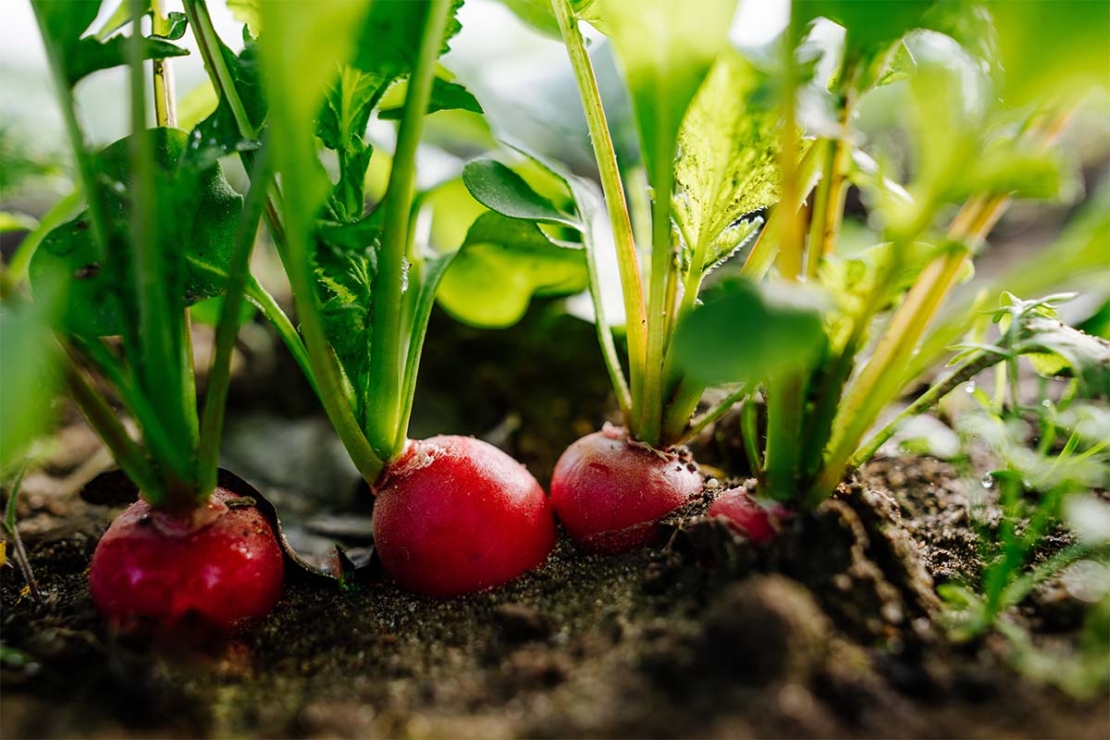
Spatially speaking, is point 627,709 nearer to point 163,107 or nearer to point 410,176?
point 410,176

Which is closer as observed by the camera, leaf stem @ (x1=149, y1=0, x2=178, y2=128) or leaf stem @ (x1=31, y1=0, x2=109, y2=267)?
leaf stem @ (x1=31, y1=0, x2=109, y2=267)

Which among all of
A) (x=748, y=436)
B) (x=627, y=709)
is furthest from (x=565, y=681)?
(x=748, y=436)

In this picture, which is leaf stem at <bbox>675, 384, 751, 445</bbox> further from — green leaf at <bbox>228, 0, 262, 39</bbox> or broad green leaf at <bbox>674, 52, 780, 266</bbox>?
green leaf at <bbox>228, 0, 262, 39</bbox>

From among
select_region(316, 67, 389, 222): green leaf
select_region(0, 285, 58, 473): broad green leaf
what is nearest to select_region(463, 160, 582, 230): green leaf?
select_region(316, 67, 389, 222): green leaf

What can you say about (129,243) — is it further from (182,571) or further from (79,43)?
(182,571)

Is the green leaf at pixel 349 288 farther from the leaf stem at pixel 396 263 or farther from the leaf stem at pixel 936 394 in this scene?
the leaf stem at pixel 936 394

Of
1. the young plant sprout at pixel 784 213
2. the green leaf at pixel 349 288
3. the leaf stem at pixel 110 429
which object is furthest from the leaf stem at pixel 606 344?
the leaf stem at pixel 110 429
